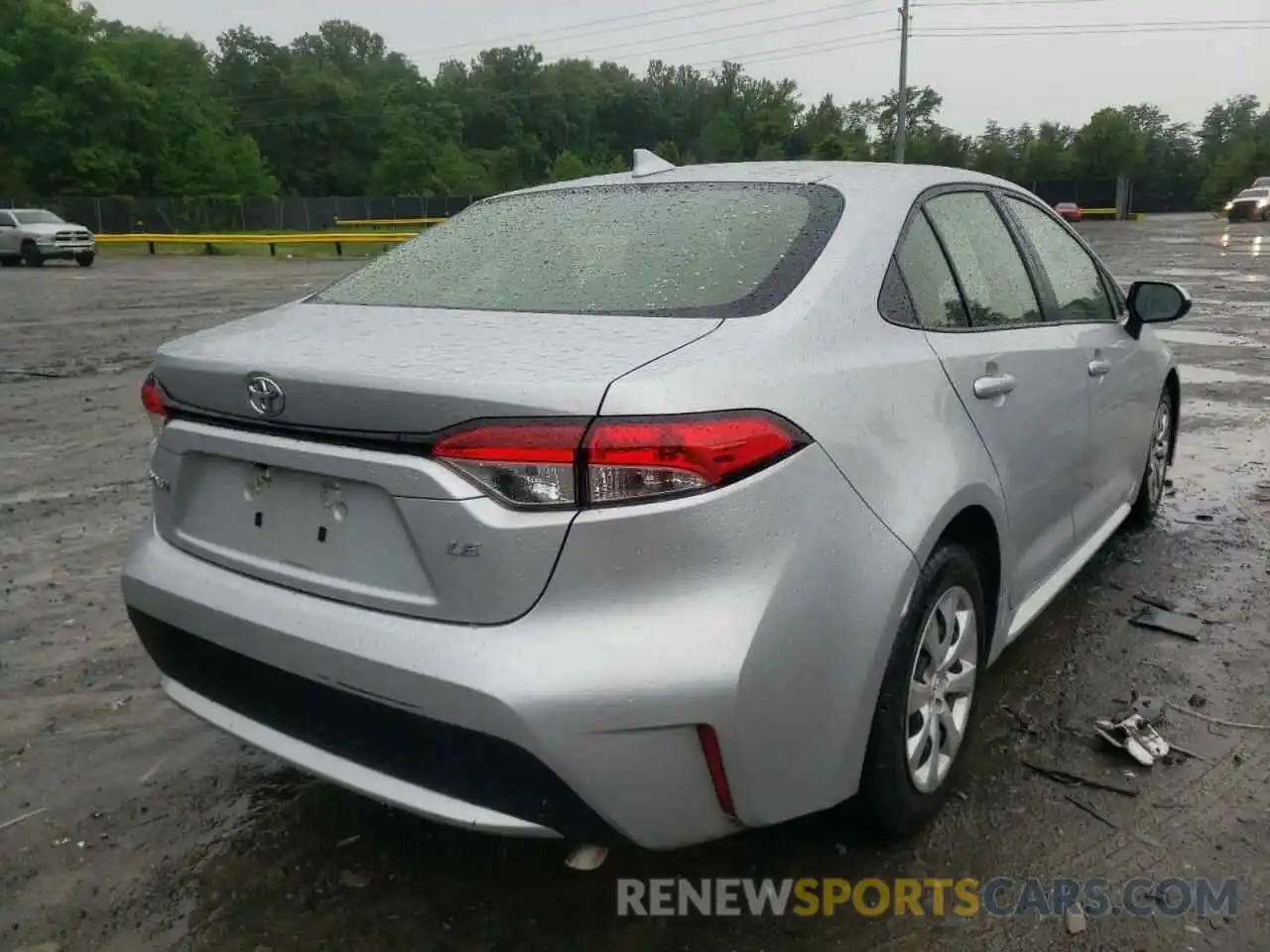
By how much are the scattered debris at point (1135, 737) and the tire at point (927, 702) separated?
0.52m

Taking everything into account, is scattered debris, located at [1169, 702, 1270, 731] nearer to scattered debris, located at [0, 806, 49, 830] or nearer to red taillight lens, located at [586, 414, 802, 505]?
red taillight lens, located at [586, 414, 802, 505]

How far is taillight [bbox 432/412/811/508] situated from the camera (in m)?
1.92

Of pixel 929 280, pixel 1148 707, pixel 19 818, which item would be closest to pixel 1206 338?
pixel 1148 707

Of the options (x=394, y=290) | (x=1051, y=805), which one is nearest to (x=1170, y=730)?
(x=1051, y=805)

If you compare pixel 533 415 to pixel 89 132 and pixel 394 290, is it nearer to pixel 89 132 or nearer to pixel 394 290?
pixel 394 290

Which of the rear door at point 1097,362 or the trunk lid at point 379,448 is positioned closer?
the trunk lid at point 379,448

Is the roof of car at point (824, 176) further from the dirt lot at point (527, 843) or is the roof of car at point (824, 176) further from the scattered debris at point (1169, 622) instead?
the scattered debris at point (1169, 622)

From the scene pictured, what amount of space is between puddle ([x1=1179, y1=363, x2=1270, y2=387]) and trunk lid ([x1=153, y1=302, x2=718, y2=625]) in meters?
7.85

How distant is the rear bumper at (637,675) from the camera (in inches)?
76.0

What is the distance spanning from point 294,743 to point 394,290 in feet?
3.93

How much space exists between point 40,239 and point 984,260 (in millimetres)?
32212

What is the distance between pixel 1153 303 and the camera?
4.05 m

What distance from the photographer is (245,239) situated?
3431 centimetres

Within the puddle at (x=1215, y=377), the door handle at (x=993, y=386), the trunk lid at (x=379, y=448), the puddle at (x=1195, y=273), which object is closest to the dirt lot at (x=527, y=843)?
the trunk lid at (x=379, y=448)
